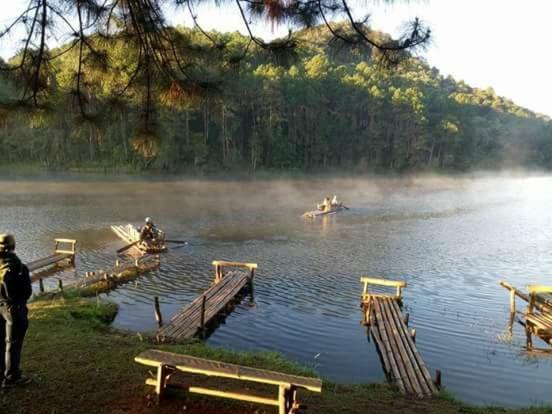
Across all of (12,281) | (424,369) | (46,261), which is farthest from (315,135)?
(12,281)

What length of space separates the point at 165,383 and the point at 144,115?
177 inches

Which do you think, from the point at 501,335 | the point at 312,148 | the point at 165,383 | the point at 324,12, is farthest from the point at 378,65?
the point at 312,148

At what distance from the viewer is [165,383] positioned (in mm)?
7422

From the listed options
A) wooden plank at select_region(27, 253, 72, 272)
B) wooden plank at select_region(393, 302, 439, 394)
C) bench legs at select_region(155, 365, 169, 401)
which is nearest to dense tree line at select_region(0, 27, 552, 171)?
wooden plank at select_region(27, 253, 72, 272)

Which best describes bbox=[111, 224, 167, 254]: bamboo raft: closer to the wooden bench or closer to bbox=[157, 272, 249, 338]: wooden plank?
bbox=[157, 272, 249, 338]: wooden plank

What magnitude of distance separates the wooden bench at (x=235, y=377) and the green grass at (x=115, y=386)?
266 mm

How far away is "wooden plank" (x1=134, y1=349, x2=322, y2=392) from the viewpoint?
6.71m

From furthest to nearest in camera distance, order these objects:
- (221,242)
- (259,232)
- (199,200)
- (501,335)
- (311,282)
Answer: (199,200) → (259,232) → (221,242) → (311,282) → (501,335)

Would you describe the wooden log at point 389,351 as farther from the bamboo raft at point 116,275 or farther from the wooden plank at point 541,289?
the bamboo raft at point 116,275

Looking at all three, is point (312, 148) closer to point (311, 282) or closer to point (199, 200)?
point (199, 200)

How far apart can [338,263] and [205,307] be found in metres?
9.26

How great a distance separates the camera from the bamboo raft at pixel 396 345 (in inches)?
387

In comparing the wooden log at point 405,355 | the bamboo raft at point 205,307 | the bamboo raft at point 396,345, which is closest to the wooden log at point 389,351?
the bamboo raft at point 396,345

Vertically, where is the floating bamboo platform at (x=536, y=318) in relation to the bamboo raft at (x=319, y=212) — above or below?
below
